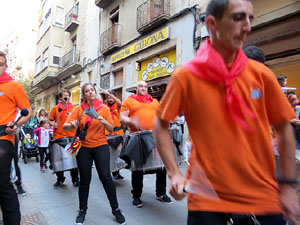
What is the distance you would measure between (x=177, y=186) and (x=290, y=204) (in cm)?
60

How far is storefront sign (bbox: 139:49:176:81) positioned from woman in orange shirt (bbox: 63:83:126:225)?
690 cm

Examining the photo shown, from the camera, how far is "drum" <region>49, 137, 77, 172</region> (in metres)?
4.20

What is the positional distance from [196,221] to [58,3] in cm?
2489

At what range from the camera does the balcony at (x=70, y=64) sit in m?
17.5

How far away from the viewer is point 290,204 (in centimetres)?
118

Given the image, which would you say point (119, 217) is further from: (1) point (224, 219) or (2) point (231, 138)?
(2) point (231, 138)

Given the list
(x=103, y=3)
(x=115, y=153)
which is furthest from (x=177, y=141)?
(x=103, y=3)

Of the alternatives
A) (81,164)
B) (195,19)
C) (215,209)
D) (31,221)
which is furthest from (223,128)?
(195,19)

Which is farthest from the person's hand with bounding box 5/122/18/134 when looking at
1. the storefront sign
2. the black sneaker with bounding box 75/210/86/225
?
the storefront sign

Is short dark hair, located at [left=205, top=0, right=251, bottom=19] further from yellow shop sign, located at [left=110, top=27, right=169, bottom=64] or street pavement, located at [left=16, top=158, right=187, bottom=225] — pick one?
yellow shop sign, located at [left=110, top=27, right=169, bottom=64]

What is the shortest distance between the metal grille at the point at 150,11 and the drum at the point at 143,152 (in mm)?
7848

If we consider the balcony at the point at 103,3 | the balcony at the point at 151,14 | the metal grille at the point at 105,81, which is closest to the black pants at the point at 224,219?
the balcony at the point at 151,14

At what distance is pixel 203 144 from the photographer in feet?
3.90

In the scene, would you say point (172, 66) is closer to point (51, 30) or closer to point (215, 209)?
point (215, 209)
